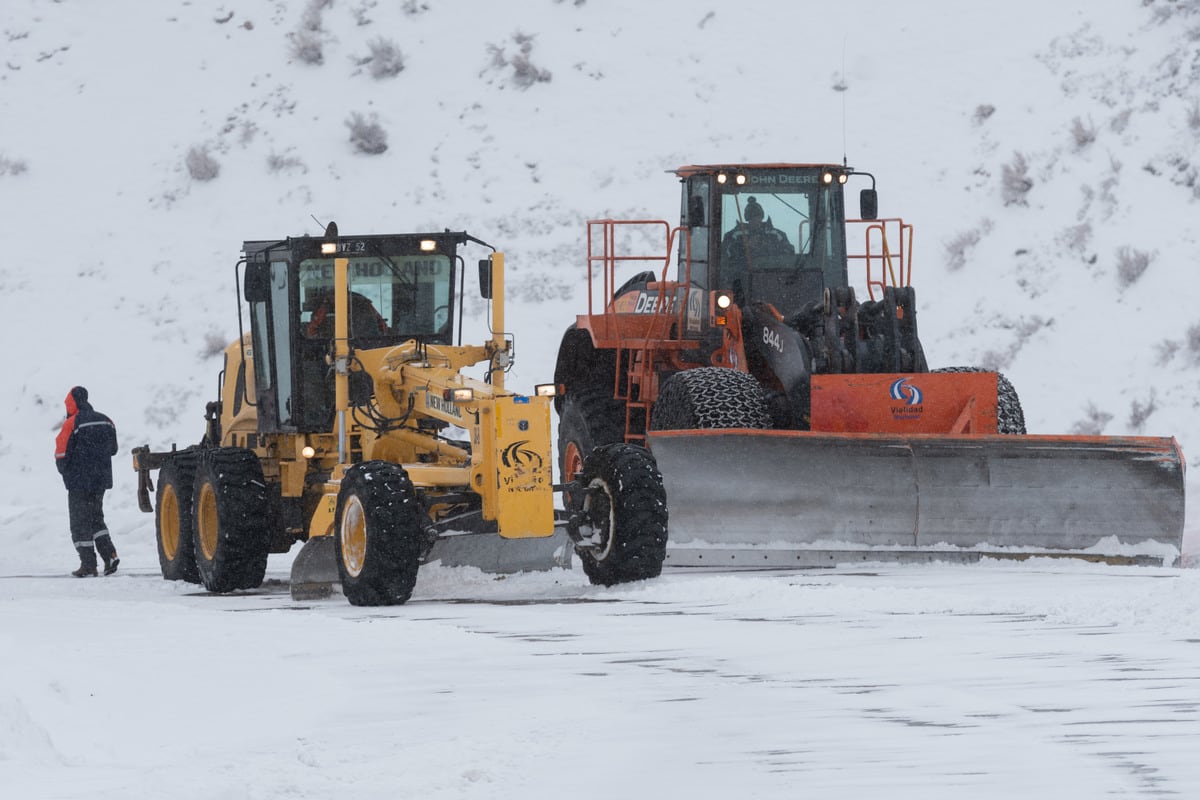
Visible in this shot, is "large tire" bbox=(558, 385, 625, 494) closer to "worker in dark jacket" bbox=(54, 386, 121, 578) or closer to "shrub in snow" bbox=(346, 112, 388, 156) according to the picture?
"worker in dark jacket" bbox=(54, 386, 121, 578)

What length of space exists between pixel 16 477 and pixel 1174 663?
1802 centimetres

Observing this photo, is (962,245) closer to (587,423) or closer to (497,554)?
(587,423)

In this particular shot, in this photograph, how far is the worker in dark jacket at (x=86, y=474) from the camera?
15.8 metres

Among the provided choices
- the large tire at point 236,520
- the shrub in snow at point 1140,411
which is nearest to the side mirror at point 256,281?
the large tire at point 236,520

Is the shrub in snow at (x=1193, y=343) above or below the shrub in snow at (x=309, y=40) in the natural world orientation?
below

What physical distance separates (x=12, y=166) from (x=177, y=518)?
59.8 feet

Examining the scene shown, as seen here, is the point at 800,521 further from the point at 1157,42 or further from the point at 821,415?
the point at 1157,42

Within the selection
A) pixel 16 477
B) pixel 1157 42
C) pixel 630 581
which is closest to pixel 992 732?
pixel 630 581

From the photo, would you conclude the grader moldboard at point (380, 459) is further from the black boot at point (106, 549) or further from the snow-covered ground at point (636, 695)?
the black boot at point (106, 549)

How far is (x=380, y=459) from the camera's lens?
13.2 meters

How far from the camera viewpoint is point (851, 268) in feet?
98.5

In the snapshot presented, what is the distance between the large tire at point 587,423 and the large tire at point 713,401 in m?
1.52

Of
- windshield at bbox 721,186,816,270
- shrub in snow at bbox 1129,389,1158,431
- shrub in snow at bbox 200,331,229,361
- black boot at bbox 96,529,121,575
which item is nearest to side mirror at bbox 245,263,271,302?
black boot at bbox 96,529,121,575

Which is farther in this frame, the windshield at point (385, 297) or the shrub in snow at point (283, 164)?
the shrub in snow at point (283, 164)
